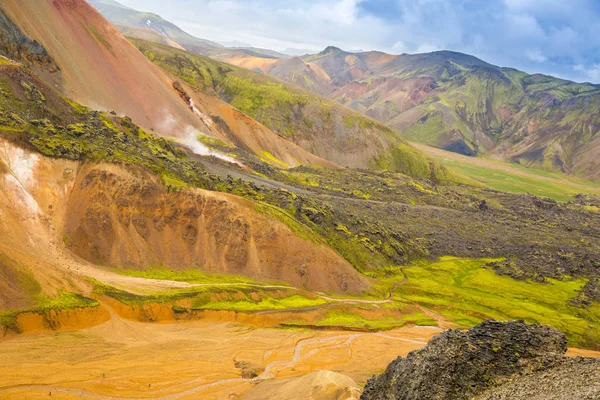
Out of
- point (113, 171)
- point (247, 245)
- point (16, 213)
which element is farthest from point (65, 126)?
point (247, 245)

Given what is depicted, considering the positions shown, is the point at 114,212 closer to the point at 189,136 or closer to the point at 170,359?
the point at 170,359

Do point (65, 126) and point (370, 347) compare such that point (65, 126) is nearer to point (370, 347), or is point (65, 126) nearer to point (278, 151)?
point (370, 347)

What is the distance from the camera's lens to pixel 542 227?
161 meters

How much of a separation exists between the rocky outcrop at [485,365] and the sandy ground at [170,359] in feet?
40.0

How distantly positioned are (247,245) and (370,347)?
92.1 feet

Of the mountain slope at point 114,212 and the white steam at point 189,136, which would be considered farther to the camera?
the white steam at point 189,136

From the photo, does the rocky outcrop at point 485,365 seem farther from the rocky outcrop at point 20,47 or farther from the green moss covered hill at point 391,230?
the rocky outcrop at point 20,47

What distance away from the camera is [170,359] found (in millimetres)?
41219

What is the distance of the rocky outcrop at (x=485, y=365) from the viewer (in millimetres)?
26172

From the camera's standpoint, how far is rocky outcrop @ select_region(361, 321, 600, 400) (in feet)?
Result: 85.9

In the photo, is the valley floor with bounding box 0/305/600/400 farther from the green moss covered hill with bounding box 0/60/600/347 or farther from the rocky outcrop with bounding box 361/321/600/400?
the green moss covered hill with bounding box 0/60/600/347

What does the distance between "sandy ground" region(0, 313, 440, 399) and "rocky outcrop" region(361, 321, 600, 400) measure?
12185 millimetres

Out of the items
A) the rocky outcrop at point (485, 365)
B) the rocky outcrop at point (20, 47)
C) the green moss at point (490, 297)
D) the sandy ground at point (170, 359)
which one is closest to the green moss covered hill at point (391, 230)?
the green moss at point (490, 297)

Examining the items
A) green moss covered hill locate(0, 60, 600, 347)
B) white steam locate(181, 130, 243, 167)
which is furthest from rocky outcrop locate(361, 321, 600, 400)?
white steam locate(181, 130, 243, 167)
